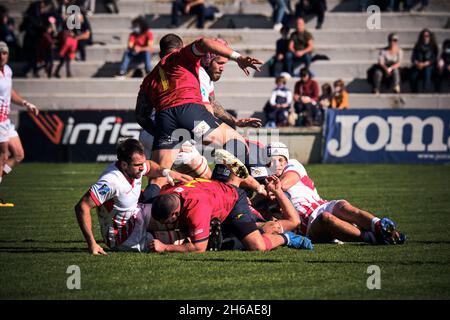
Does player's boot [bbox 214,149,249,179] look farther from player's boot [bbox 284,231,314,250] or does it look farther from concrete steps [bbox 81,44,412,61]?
concrete steps [bbox 81,44,412,61]

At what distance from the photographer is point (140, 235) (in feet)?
32.2

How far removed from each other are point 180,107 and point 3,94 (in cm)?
503

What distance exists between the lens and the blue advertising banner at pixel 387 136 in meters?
22.9

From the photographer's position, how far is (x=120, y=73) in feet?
89.3

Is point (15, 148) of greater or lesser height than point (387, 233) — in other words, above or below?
below

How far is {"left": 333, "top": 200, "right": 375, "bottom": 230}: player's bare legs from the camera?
408 inches

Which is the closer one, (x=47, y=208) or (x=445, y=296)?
(x=445, y=296)

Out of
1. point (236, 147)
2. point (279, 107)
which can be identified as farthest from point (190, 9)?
point (236, 147)

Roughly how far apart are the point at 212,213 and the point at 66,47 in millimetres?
18782

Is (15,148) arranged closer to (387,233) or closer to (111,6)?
(387,233)

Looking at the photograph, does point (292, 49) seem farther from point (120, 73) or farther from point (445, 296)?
point (445, 296)

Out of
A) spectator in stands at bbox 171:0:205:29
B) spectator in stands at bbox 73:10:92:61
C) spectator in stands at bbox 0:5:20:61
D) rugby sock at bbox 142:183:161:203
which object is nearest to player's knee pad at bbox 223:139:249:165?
rugby sock at bbox 142:183:161:203

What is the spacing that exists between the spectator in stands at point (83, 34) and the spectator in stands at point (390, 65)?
8.76 metres

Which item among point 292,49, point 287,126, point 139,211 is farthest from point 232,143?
point 292,49
